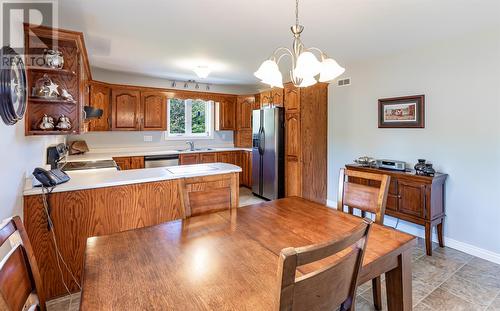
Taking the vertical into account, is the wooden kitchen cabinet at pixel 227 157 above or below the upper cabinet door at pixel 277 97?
below

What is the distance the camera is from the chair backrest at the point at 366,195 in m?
1.75

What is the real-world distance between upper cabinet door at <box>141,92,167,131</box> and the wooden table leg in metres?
4.68

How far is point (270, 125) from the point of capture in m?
Result: 4.58

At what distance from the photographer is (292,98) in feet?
14.3

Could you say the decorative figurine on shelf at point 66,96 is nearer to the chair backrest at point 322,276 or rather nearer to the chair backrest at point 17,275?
the chair backrest at point 17,275

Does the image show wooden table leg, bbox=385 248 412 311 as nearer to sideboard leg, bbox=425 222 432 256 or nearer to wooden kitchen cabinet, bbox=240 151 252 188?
sideboard leg, bbox=425 222 432 256

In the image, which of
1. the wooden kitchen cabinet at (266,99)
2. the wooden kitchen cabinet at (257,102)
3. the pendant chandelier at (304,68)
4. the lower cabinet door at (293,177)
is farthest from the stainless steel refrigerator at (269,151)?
the pendant chandelier at (304,68)

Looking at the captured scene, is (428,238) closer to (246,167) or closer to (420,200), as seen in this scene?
(420,200)

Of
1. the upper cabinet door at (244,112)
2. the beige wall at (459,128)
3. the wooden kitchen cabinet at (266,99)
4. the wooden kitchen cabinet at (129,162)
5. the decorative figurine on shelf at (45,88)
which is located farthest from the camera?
the upper cabinet door at (244,112)

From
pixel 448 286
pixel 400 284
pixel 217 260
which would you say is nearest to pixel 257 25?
pixel 217 260

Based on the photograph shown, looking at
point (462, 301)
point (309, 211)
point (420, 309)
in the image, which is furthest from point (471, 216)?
point (309, 211)

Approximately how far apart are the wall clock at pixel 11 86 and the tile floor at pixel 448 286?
144 cm

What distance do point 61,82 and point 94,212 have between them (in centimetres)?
117

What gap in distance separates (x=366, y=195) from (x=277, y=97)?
3080mm
